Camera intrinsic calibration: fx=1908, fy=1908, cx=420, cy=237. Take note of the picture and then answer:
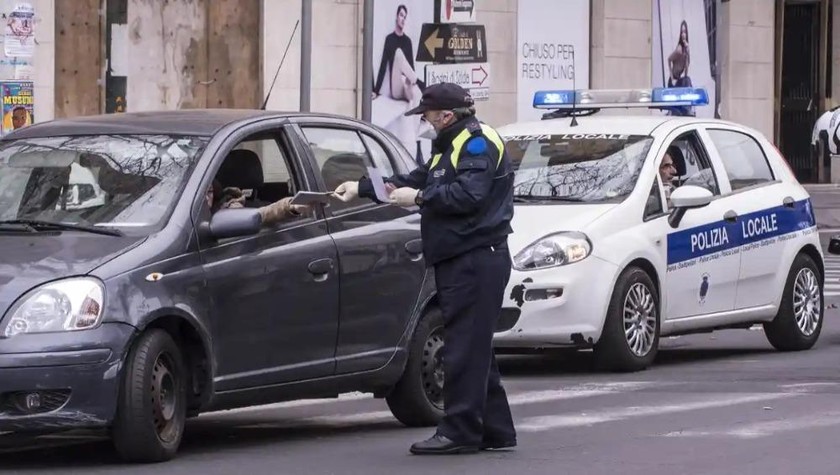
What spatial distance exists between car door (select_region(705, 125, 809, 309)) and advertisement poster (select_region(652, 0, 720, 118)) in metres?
16.6

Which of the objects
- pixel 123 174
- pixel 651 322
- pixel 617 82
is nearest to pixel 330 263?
pixel 123 174

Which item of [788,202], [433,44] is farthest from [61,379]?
[433,44]

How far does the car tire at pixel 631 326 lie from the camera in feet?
40.5

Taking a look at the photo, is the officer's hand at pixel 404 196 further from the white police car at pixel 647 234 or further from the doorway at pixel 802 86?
the doorway at pixel 802 86

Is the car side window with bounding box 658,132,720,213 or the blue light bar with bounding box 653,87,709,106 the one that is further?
the blue light bar with bounding box 653,87,709,106

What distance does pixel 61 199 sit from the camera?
8.70m

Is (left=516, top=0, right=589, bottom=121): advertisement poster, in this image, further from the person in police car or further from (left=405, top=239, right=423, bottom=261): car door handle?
(left=405, top=239, right=423, bottom=261): car door handle

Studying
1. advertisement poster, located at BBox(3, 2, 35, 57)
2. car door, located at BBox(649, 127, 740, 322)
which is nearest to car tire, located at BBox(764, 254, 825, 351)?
car door, located at BBox(649, 127, 740, 322)

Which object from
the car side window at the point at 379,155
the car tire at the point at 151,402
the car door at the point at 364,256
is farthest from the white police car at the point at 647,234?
the car tire at the point at 151,402

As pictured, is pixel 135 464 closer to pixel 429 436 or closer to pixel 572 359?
pixel 429 436

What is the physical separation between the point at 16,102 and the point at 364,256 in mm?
11664

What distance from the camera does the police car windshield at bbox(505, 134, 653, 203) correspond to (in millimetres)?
12797

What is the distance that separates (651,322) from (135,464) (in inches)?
208

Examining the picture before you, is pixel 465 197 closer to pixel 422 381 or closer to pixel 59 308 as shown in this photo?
pixel 422 381
